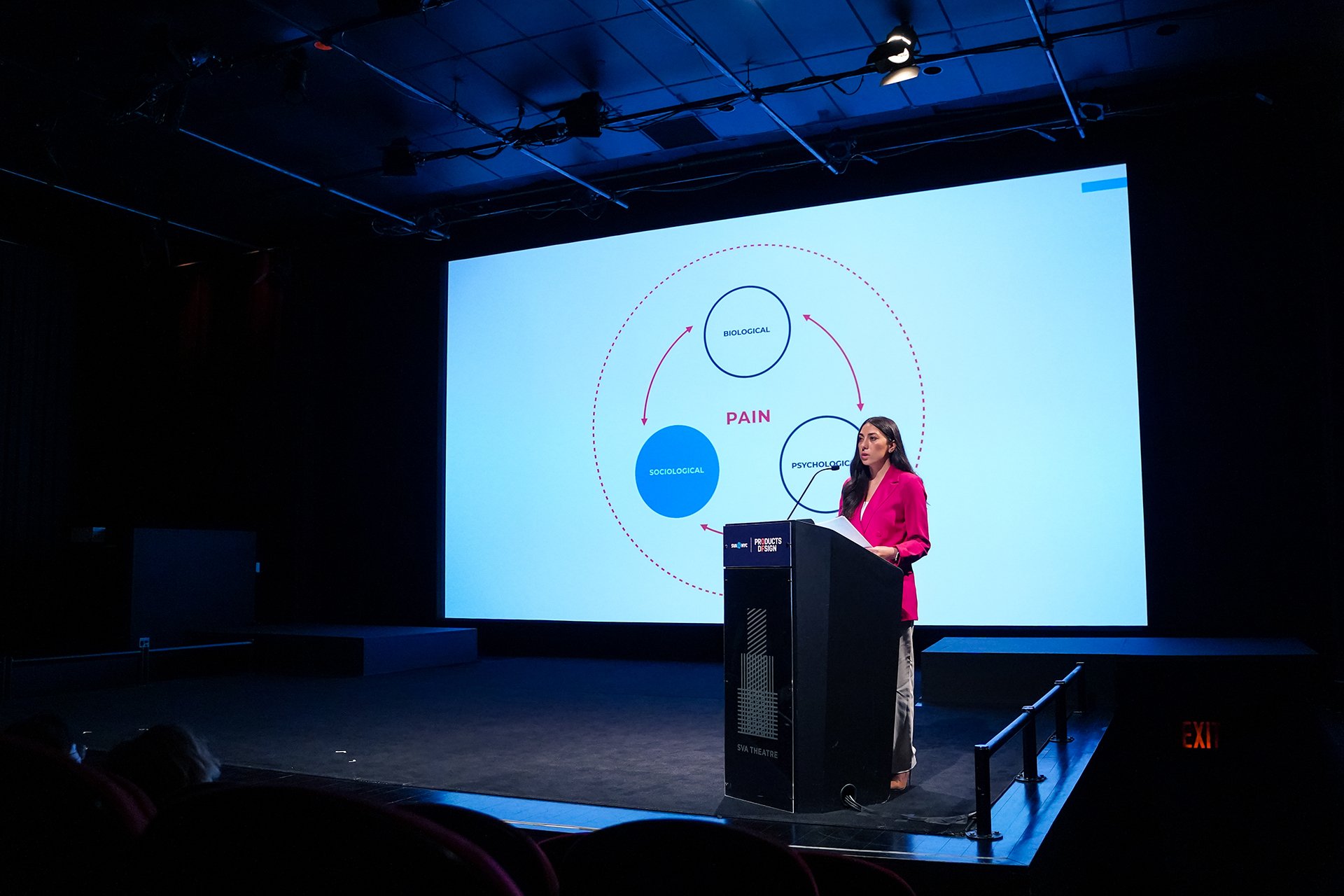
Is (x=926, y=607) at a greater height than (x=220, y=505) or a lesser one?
lesser

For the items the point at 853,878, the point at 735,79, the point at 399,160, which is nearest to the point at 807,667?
the point at 853,878

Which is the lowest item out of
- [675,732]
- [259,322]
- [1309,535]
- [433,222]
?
[675,732]

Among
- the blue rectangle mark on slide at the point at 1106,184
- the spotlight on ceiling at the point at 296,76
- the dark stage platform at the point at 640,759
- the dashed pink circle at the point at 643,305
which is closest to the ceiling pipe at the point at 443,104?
the spotlight on ceiling at the point at 296,76

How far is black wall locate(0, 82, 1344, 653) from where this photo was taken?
239 inches

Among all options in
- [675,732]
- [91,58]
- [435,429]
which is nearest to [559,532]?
[435,429]

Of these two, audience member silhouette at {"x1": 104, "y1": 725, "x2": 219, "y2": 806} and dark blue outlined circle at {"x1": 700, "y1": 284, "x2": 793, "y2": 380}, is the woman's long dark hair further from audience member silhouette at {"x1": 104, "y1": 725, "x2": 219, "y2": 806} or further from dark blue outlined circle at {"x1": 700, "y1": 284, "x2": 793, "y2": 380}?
dark blue outlined circle at {"x1": 700, "y1": 284, "x2": 793, "y2": 380}

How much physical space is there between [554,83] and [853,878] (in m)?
6.00

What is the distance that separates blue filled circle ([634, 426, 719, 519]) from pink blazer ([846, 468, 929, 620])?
3752mm

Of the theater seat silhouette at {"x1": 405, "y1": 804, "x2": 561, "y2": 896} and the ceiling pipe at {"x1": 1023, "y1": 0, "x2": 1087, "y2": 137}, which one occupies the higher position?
the ceiling pipe at {"x1": 1023, "y1": 0, "x2": 1087, "y2": 137}

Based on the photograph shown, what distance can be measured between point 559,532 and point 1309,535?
5.08 metres

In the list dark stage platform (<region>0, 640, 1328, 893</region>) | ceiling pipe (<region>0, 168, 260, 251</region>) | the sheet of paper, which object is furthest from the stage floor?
ceiling pipe (<region>0, 168, 260, 251</region>)

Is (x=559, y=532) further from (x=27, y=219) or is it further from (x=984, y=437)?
(x=27, y=219)

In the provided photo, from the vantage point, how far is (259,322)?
9406 millimetres

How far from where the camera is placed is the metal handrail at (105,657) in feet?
20.1
